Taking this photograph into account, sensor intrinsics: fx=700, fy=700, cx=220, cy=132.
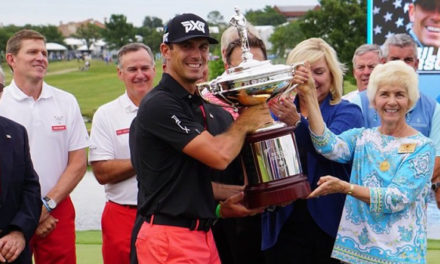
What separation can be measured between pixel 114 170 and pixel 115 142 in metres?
0.21

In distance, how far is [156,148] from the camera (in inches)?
124

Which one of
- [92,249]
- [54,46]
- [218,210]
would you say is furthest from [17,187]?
[54,46]

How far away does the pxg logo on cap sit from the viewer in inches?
125

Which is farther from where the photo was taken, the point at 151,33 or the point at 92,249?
the point at 151,33

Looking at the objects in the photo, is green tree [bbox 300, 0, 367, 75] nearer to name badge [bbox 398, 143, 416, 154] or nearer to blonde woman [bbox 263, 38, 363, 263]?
blonde woman [bbox 263, 38, 363, 263]

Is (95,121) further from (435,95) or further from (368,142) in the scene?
(435,95)

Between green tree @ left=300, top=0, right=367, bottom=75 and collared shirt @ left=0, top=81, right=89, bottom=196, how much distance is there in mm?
27943

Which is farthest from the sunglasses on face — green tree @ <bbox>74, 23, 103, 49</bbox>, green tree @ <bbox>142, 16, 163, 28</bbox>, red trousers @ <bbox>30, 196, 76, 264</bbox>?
green tree @ <bbox>142, 16, 163, 28</bbox>

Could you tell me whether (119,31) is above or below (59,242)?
below

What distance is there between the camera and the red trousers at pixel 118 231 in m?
4.76

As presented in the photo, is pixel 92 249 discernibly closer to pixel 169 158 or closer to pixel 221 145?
pixel 169 158

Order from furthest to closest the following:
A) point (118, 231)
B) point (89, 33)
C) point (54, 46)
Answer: point (89, 33) → point (54, 46) → point (118, 231)

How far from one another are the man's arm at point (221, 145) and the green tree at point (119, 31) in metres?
56.2

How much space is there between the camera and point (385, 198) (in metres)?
3.28
